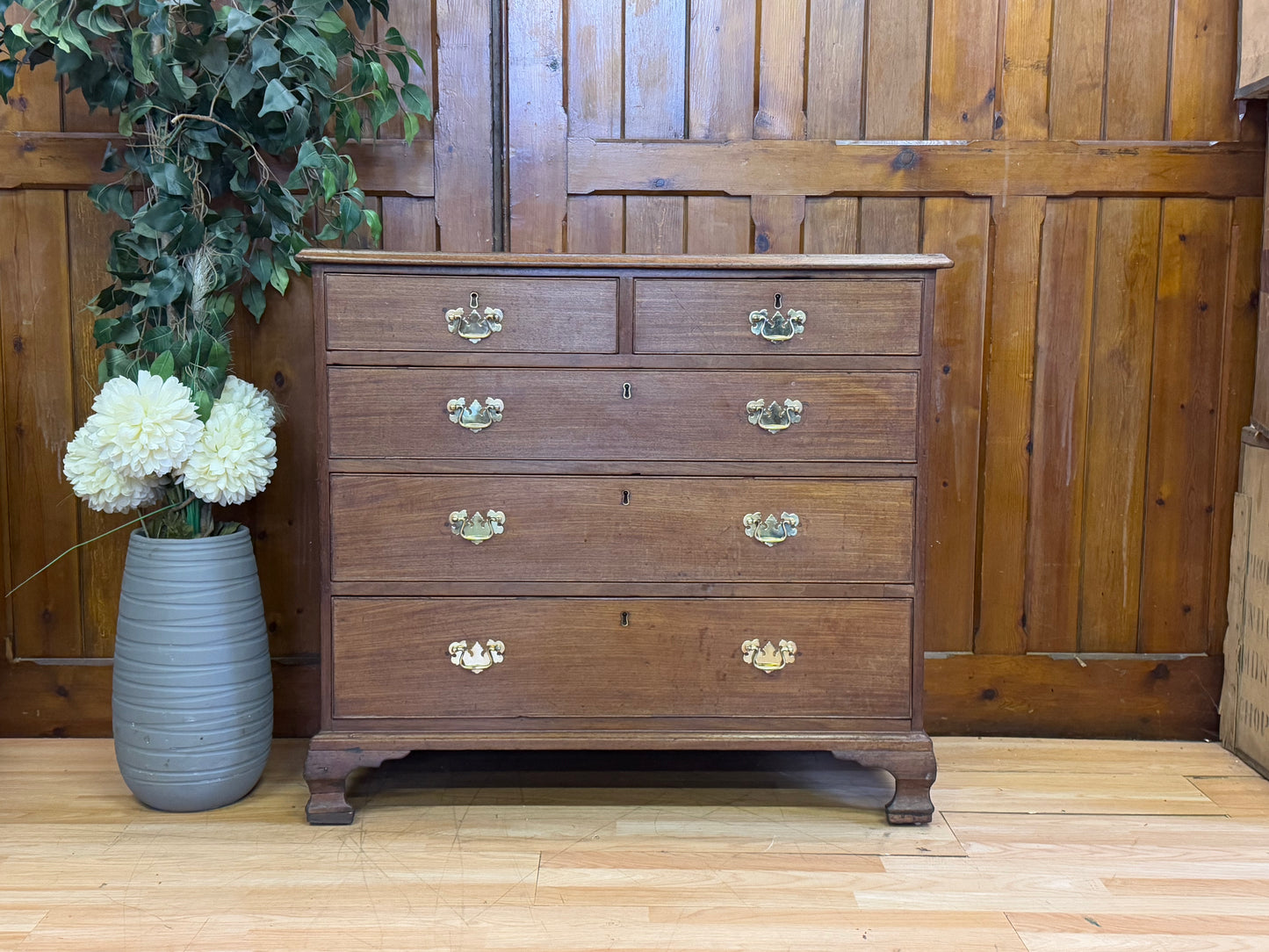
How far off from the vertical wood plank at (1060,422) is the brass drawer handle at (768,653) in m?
0.80

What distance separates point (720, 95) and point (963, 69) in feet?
1.75

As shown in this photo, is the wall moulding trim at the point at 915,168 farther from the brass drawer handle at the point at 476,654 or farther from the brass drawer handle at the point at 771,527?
the brass drawer handle at the point at 476,654

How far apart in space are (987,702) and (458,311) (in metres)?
1.49

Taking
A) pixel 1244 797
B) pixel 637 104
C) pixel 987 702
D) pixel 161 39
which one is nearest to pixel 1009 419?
pixel 987 702

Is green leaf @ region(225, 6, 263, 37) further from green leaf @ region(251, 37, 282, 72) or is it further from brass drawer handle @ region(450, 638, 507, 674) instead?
brass drawer handle @ region(450, 638, 507, 674)

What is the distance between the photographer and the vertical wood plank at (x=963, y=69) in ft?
7.00

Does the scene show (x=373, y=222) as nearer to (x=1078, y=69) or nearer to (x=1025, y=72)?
(x=1025, y=72)

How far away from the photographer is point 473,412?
1.71m

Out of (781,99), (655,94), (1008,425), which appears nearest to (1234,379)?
(1008,425)

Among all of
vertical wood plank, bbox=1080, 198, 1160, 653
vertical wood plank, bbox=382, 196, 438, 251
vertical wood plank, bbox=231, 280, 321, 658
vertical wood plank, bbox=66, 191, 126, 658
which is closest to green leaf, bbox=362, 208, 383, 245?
vertical wood plank, bbox=382, 196, 438, 251

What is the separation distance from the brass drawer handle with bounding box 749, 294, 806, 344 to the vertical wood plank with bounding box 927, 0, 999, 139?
74 centimetres

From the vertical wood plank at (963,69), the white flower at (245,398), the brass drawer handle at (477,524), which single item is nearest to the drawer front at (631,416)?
the brass drawer handle at (477,524)

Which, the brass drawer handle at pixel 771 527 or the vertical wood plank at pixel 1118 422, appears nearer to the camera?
the brass drawer handle at pixel 771 527

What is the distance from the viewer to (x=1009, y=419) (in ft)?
7.27
